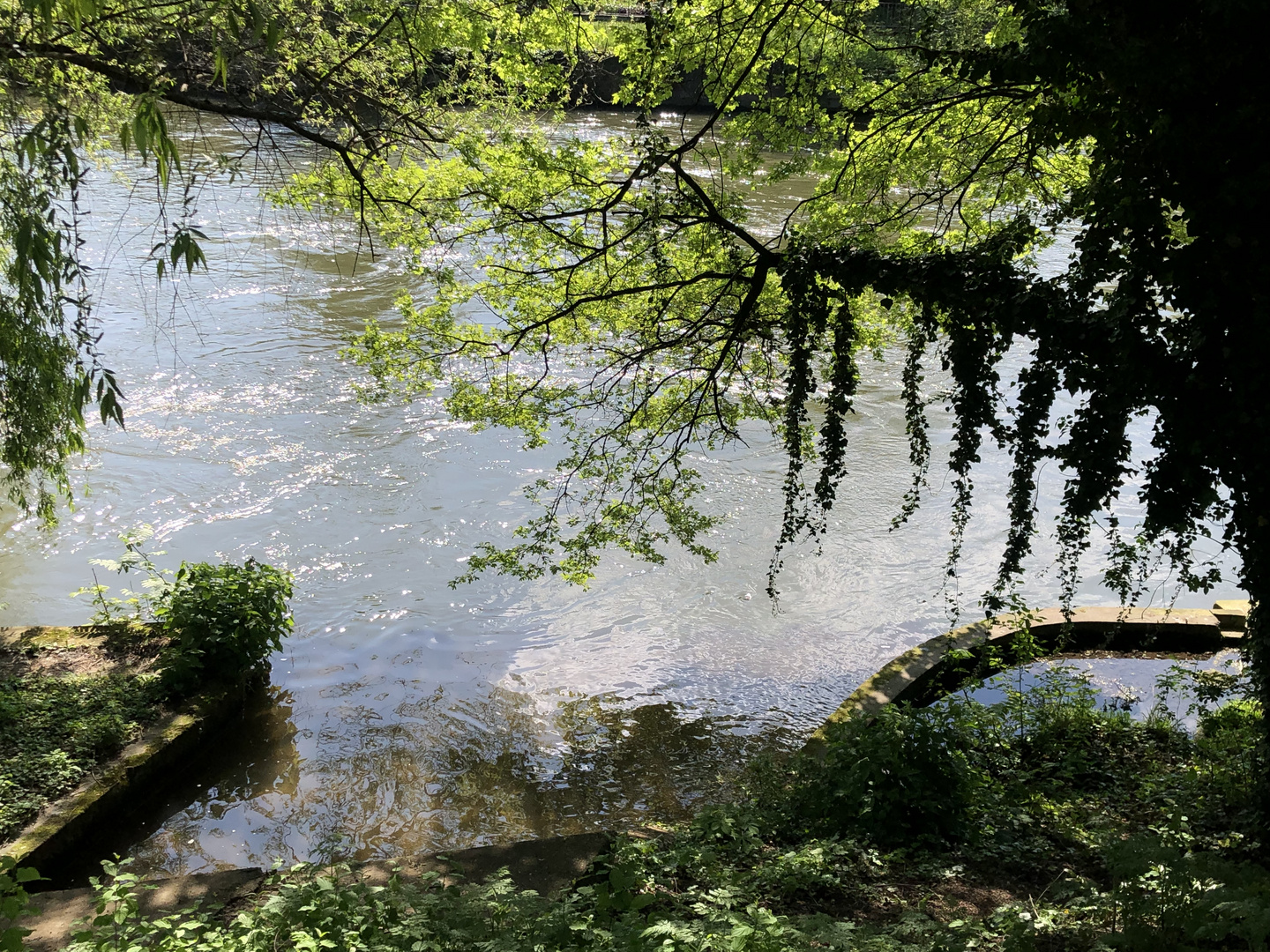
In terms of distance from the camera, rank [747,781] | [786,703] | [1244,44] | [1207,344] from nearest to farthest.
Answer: [1244,44] < [1207,344] < [747,781] < [786,703]

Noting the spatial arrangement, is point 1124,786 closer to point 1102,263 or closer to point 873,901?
point 873,901

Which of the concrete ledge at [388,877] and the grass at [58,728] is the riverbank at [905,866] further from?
the grass at [58,728]

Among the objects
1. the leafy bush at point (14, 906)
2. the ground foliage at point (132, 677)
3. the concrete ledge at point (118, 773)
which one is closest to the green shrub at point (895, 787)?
the leafy bush at point (14, 906)

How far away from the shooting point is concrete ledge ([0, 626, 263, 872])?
17.7 feet

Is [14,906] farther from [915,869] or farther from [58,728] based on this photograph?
[915,869]

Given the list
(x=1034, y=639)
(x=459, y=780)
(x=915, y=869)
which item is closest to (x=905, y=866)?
(x=915, y=869)

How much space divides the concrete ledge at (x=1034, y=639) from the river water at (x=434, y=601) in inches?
36.5

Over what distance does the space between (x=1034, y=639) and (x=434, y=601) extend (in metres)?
5.59

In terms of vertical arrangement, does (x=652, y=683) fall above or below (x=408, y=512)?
below

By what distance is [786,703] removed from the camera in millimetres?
8023

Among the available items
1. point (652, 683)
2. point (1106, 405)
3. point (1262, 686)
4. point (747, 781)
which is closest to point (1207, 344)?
point (1106, 405)

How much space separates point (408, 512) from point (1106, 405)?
8080 millimetres

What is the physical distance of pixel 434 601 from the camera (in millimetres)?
9562

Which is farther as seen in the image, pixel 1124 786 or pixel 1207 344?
pixel 1124 786
